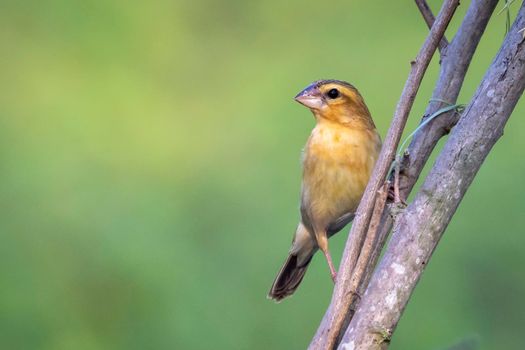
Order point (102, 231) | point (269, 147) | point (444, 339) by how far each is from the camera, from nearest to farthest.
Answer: point (444, 339) < point (102, 231) < point (269, 147)

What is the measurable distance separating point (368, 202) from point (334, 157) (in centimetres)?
123

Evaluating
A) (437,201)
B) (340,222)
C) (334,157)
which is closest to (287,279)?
(340,222)

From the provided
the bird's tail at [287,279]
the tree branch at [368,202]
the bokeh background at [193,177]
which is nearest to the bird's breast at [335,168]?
the bird's tail at [287,279]

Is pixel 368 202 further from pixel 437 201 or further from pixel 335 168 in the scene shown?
pixel 335 168

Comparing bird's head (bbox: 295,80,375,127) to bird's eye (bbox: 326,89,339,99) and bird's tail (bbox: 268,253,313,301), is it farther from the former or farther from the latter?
bird's tail (bbox: 268,253,313,301)

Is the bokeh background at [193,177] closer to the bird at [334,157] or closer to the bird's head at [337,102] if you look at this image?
the bird at [334,157]

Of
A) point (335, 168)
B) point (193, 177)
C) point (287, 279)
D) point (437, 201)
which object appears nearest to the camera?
point (437, 201)

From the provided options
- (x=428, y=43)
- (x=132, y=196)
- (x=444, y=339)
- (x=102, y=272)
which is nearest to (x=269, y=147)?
(x=132, y=196)

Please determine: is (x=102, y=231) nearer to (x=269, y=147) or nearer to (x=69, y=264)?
(x=69, y=264)

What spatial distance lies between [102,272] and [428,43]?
326 cm

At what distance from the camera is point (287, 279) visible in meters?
3.73

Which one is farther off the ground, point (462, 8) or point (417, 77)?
point (462, 8)

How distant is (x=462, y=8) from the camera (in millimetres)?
5844

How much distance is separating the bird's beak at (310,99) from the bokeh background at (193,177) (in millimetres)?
922
